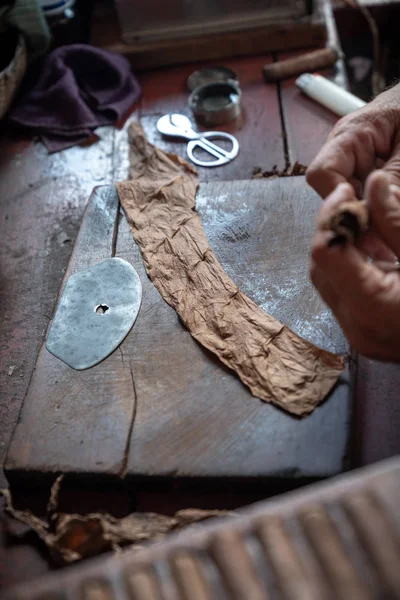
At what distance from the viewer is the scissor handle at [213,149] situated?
171cm

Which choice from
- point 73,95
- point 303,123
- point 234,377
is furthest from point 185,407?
point 73,95

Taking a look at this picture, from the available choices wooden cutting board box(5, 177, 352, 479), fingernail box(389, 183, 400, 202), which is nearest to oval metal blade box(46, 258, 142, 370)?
wooden cutting board box(5, 177, 352, 479)

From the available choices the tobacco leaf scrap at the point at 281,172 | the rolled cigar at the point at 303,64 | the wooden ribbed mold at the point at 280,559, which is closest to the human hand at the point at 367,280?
the wooden ribbed mold at the point at 280,559

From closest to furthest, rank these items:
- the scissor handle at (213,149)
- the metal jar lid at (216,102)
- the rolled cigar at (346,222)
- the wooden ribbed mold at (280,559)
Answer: the wooden ribbed mold at (280,559)
the rolled cigar at (346,222)
the scissor handle at (213,149)
the metal jar lid at (216,102)

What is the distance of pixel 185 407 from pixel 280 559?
0.43 m

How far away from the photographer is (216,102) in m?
1.90

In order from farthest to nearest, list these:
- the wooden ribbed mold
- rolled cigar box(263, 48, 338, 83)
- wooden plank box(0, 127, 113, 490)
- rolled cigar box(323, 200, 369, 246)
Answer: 1. rolled cigar box(263, 48, 338, 83)
2. wooden plank box(0, 127, 113, 490)
3. rolled cigar box(323, 200, 369, 246)
4. the wooden ribbed mold

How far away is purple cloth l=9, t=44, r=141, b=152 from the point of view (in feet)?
6.22

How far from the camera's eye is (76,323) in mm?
1257

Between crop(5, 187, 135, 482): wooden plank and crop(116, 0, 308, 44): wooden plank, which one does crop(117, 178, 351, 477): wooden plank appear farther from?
crop(116, 0, 308, 44): wooden plank

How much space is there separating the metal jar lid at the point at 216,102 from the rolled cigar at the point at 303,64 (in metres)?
0.15

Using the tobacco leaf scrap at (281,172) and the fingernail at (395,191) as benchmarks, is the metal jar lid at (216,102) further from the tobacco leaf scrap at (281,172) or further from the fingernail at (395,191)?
the fingernail at (395,191)

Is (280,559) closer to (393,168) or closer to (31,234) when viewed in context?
(393,168)

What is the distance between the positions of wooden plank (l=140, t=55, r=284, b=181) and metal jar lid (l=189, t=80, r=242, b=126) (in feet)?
0.10
